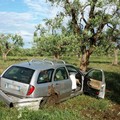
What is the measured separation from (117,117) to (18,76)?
12.3ft

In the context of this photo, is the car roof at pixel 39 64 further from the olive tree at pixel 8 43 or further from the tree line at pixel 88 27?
the olive tree at pixel 8 43

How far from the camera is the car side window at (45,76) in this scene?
11.8 meters

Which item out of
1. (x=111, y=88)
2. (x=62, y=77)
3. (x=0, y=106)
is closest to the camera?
(x=0, y=106)

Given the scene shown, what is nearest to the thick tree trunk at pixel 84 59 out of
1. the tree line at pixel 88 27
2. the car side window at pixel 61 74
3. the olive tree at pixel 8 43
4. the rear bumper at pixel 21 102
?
the tree line at pixel 88 27

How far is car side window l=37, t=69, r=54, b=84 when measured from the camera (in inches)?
463

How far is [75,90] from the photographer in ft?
46.7

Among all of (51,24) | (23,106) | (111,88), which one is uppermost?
(51,24)

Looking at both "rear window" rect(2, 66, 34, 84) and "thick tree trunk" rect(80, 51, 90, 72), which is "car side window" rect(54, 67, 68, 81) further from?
"thick tree trunk" rect(80, 51, 90, 72)

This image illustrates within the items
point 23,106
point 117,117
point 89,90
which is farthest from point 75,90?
point 23,106

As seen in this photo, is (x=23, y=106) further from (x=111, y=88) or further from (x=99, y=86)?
(x=111, y=88)

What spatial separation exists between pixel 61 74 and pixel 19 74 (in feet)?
6.37

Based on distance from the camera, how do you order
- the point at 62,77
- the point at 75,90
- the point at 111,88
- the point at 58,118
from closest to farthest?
the point at 58,118 < the point at 62,77 < the point at 75,90 < the point at 111,88

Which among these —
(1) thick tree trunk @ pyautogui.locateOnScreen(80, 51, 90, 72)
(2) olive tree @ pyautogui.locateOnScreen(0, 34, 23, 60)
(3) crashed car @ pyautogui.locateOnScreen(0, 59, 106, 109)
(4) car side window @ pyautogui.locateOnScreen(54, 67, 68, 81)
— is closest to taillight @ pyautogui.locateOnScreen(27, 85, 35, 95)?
(3) crashed car @ pyautogui.locateOnScreen(0, 59, 106, 109)

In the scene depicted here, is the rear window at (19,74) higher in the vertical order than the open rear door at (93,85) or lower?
higher
